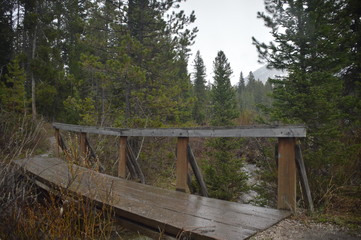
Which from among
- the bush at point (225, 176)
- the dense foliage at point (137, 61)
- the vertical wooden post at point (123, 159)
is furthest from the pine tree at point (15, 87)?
the vertical wooden post at point (123, 159)

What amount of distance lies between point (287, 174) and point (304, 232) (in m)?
0.73

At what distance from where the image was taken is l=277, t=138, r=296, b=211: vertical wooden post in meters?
2.72

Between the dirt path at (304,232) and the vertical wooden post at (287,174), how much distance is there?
344 mm

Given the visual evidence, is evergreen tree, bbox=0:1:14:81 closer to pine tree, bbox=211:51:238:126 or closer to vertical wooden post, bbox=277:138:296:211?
pine tree, bbox=211:51:238:126

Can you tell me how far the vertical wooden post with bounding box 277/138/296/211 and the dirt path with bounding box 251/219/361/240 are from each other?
0.34m

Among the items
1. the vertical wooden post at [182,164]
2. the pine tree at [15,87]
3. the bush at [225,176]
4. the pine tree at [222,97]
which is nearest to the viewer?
the vertical wooden post at [182,164]

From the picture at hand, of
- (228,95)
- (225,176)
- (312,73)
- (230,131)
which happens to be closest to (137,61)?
(228,95)

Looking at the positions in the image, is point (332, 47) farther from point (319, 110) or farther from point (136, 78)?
point (136, 78)

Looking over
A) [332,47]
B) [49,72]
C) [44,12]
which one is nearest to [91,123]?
[332,47]

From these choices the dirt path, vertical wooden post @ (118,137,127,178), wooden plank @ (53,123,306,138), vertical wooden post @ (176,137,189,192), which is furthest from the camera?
vertical wooden post @ (118,137,127,178)

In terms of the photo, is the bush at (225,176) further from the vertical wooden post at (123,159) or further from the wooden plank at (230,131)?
the wooden plank at (230,131)

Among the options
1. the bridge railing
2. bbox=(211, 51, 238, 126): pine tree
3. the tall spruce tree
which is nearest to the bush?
bbox=(211, 51, 238, 126): pine tree

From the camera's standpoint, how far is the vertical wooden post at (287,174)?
2721 millimetres

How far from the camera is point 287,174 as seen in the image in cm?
277
